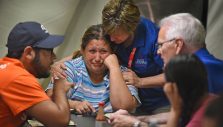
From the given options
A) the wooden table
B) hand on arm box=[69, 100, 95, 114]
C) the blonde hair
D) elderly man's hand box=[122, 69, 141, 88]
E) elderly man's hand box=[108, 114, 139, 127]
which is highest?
the blonde hair

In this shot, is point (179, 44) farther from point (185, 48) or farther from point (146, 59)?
point (146, 59)

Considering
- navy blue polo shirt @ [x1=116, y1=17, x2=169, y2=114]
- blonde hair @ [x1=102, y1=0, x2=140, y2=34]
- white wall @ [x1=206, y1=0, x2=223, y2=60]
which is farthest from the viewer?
white wall @ [x1=206, y1=0, x2=223, y2=60]

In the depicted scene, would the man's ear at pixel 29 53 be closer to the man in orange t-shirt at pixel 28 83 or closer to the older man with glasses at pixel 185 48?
the man in orange t-shirt at pixel 28 83

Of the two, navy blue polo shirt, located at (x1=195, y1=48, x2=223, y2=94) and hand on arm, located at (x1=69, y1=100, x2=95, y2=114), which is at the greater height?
navy blue polo shirt, located at (x1=195, y1=48, x2=223, y2=94)

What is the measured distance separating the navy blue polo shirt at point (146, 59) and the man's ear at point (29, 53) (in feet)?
2.00

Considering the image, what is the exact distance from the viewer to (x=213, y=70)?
2.21 metres

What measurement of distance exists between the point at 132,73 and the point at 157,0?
963 mm

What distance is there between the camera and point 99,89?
287 cm

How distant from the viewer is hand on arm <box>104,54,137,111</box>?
8.89 ft

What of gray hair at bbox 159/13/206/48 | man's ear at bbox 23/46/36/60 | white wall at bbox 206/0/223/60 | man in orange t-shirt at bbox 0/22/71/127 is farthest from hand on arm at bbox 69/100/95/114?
white wall at bbox 206/0/223/60

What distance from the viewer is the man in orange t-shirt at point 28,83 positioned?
223cm

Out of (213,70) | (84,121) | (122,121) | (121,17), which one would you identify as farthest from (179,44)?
(84,121)

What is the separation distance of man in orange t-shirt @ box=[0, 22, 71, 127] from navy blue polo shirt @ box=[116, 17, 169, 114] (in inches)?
20.0

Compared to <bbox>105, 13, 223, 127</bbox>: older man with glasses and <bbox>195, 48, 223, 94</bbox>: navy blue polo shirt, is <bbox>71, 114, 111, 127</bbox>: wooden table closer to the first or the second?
<bbox>105, 13, 223, 127</bbox>: older man with glasses
